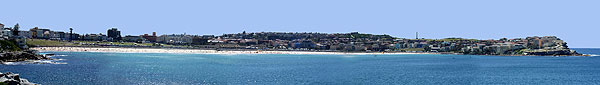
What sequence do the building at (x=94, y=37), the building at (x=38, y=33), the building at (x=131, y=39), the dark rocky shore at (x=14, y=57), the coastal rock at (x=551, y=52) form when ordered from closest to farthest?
1. the dark rocky shore at (x=14, y=57)
2. the coastal rock at (x=551, y=52)
3. the building at (x=38, y=33)
4. the building at (x=94, y=37)
5. the building at (x=131, y=39)

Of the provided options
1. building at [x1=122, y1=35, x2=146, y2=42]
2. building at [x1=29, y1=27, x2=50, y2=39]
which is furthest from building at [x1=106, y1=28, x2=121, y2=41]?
building at [x1=29, y1=27, x2=50, y2=39]

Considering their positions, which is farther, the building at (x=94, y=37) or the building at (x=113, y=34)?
the building at (x=113, y=34)

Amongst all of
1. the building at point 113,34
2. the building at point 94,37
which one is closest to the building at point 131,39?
the building at point 113,34

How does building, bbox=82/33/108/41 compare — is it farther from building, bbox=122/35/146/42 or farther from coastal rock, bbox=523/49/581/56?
coastal rock, bbox=523/49/581/56

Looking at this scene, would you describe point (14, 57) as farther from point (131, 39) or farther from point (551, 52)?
point (551, 52)

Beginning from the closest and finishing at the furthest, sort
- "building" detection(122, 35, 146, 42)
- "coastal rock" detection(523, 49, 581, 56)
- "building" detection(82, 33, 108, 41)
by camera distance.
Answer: "coastal rock" detection(523, 49, 581, 56) → "building" detection(82, 33, 108, 41) → "building" detection(122, 35, 146, 42)

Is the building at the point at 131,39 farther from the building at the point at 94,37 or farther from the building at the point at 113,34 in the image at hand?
the building at the point at 94,37

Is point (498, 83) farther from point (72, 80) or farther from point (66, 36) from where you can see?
point (66, 36)

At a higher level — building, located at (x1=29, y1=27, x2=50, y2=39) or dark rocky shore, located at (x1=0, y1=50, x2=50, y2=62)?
building, located at (x1=29, y1=27, x2=50, y2=39)

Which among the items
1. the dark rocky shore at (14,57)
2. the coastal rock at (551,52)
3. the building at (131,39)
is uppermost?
the building at (131,39)

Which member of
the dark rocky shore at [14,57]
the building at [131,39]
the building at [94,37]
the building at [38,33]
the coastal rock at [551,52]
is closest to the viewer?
the dark rocky shore at [14,57]

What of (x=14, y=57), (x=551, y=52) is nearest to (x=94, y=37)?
(x=14, y=57)

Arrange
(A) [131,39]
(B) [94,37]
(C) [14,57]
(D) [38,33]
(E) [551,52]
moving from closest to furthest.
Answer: (C) [14,57]
(E) [551,52]
(D) [38,33]
(B) [94,37]
(A) [131,39]

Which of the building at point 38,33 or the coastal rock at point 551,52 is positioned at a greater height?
the building at point 38,33
